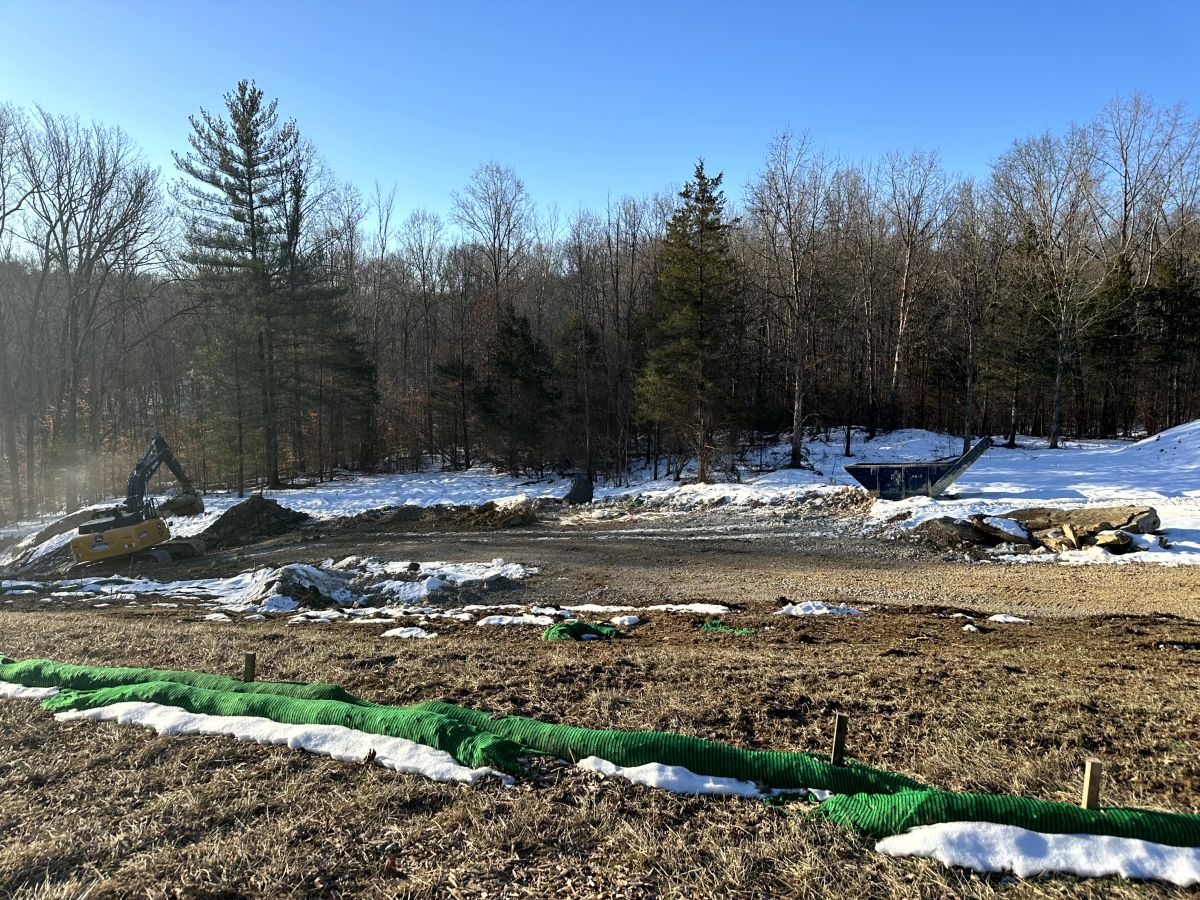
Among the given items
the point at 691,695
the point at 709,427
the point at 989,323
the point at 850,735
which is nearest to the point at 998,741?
the point at 850,735

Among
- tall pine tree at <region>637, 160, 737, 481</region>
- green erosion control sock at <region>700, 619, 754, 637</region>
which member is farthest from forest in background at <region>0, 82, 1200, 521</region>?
green erosion control sock at <region>700, 619, 754, 637</region>

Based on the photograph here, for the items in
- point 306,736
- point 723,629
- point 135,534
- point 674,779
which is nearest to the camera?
point 674,779

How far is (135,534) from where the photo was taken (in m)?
18.8

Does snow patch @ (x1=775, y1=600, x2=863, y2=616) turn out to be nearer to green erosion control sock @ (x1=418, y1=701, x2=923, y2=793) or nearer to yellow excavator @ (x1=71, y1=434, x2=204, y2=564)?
green erosion control sock @ (x1=418, y1=701, x2=923, y2=793)

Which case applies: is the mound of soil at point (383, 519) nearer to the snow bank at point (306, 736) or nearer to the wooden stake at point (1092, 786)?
the snow bank at point (306, 736)

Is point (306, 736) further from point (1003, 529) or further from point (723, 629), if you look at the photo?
point (1003, 529)

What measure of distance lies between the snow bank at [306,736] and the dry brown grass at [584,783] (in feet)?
0.29

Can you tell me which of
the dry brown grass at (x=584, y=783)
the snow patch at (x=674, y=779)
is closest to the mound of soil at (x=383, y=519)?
the dry brown grass at (x=584, y=783)

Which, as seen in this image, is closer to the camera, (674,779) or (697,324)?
(674,779)

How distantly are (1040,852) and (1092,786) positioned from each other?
0.48 meters

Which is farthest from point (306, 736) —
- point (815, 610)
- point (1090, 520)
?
point (1090, 520)

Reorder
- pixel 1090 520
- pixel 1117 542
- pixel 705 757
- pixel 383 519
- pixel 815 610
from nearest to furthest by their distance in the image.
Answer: pixel 705 757 < pixel 815 610 < pixel 1117 542 < pixel 1090 520 < pixel 383 519

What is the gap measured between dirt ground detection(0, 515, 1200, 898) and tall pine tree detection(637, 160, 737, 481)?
16.5 meters

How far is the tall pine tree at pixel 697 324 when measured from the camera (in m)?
24.9
